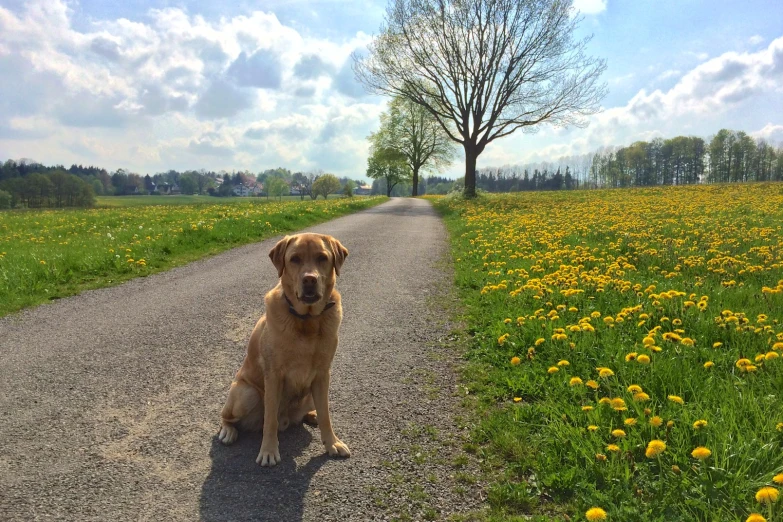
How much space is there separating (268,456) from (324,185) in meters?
95.8

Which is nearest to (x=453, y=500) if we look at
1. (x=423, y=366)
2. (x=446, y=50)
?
(x=423, y=366)

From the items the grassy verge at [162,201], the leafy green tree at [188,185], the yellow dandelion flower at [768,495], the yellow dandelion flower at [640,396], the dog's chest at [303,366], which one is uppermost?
the leafy green tree at [188,185]

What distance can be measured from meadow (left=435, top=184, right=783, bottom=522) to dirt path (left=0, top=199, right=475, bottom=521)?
0.49m

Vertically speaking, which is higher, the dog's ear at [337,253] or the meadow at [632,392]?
the dog's ear at [337,253]

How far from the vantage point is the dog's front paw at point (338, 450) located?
351cm

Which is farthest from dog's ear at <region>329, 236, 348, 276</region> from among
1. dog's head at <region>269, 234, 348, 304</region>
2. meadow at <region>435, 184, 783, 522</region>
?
meadow at <region>435, 184, 783, 522</region>

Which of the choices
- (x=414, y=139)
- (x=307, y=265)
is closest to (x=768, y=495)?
(x=307, y=265)

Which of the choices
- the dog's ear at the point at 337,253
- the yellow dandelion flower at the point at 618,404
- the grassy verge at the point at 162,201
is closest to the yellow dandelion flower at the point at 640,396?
the yellow dandelion flower at the point at 618,404

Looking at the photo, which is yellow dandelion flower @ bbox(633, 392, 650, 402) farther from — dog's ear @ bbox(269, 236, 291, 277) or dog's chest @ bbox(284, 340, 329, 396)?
dog's ear @ bbox(269, 236, 291, 277)

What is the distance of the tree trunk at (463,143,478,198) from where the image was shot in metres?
34.3

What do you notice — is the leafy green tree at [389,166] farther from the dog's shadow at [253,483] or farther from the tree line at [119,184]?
the dog's shadow at [253,483]

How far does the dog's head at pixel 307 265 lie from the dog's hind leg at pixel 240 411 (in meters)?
0.87

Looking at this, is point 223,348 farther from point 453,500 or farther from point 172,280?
point 172,280

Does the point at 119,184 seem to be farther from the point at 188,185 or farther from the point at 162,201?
the point at 162,201
